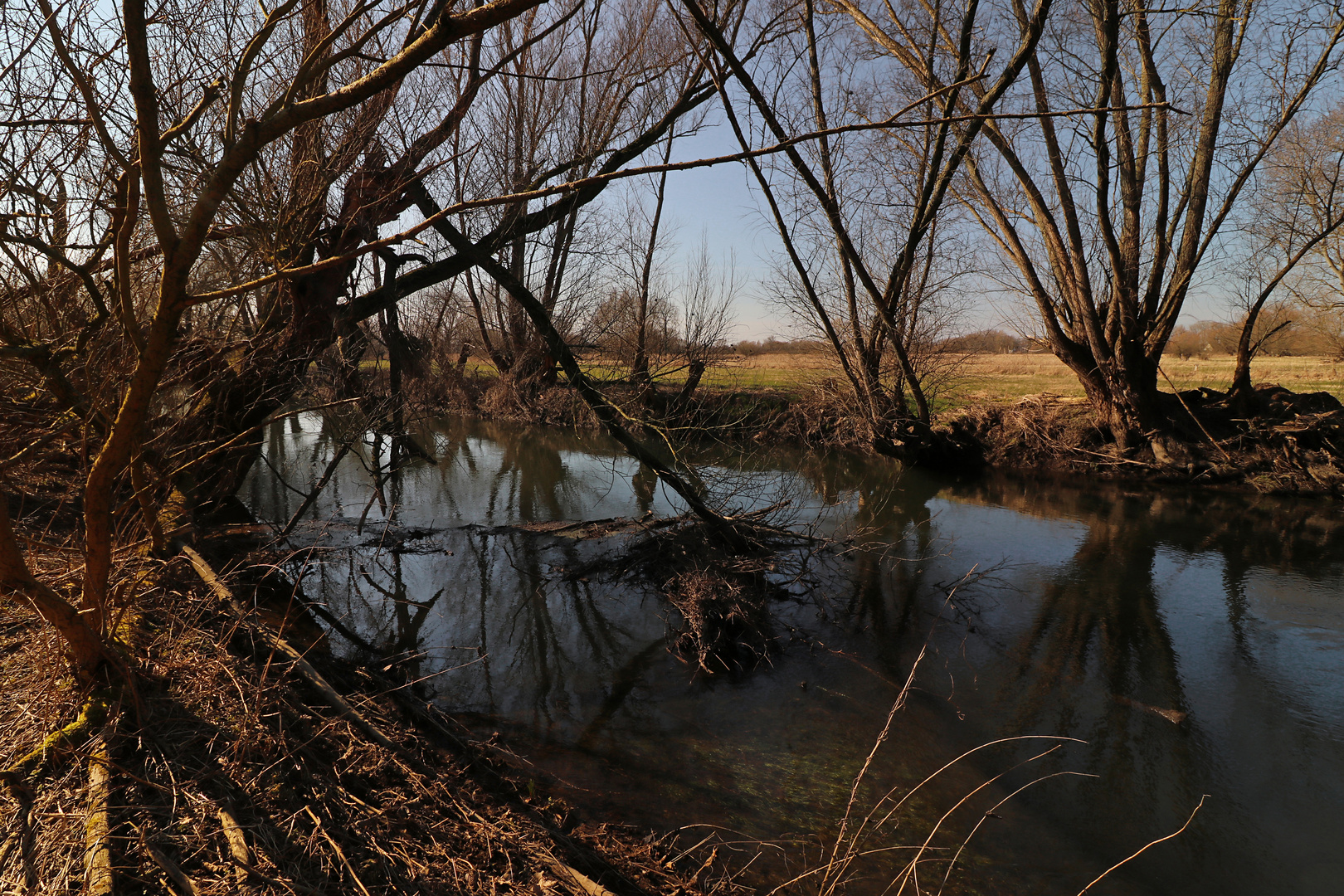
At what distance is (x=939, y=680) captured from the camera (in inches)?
223

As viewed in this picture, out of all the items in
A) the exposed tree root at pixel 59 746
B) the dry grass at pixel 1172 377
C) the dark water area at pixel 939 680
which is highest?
the dry grass at pixel 1172 377

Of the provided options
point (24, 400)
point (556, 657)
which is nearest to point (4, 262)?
point (24, 400)

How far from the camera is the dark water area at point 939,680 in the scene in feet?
13.2

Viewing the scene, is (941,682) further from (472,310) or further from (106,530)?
(472,310)

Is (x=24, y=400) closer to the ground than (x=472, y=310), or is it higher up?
closer to the ground

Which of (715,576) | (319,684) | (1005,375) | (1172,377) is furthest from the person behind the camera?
(1005,375)

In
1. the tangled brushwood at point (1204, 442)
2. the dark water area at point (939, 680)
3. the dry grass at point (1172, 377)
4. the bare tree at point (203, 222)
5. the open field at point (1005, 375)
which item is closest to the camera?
the bare tree at point (203, 222)

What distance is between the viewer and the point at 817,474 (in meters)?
13.4

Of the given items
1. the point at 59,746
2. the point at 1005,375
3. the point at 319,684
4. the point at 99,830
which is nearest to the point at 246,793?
the point at 99,830

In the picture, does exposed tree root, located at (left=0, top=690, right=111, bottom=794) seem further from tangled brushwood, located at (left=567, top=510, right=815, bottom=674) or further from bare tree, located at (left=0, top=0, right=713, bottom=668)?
tangled brushwood, located at (left=567, top=510, right=815, bottom=674)

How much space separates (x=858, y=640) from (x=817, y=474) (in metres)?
7.29

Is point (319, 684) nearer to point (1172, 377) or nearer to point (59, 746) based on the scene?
point (59, 746)

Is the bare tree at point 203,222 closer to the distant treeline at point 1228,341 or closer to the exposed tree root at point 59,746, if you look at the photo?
the exposed tree root at point 59,746

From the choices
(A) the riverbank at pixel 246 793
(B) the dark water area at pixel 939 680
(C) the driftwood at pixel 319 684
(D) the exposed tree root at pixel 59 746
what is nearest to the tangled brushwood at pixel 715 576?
(B) the dark water area at pixel 939 680
